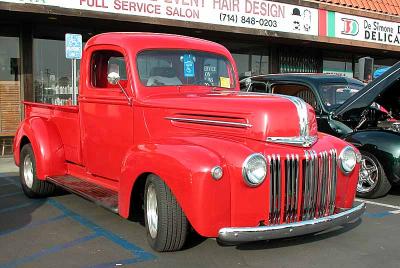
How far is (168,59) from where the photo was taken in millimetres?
5316

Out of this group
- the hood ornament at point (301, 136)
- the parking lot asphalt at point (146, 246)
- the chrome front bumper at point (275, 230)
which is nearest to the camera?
the chrome front bumper at point (275, 230)

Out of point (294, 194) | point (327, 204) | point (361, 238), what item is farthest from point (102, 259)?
point (361, 238)

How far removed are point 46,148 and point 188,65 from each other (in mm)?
2183

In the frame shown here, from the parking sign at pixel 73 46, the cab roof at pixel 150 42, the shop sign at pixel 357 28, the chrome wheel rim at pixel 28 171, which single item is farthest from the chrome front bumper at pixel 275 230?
the shop sign at pixel 357 28

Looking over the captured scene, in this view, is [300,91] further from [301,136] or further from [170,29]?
[170,29]

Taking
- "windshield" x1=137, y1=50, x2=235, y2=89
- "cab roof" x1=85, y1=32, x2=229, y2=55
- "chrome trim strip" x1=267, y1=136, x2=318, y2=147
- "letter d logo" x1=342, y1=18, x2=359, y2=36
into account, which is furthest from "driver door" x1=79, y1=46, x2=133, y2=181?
"letter d logo" x1=342, y1=18, x2=359, y2=36

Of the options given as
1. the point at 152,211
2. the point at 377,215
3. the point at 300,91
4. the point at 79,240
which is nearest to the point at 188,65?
the point at 152,211

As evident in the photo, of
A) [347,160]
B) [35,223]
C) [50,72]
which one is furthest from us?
[50,72]

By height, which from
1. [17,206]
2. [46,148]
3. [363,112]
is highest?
[363,112]

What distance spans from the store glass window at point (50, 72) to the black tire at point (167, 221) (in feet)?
26.3

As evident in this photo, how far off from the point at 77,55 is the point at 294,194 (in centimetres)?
606

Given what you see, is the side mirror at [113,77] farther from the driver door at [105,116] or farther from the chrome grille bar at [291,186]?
the chrome grille bar at [291,186]

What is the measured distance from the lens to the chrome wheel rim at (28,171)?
266 inches

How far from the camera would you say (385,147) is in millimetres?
6492
